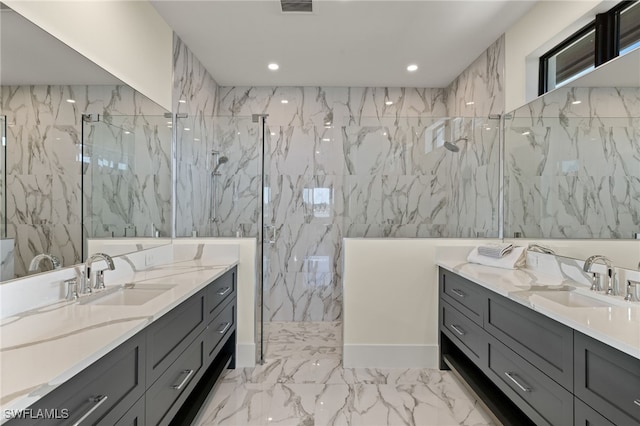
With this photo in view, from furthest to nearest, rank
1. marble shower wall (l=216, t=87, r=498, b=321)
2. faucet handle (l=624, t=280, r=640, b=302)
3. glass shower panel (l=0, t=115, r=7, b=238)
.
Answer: marble shower wall (l=216, t=87, r=498, b=321), faucet handle (l=624, t=280, r=640, b=302), glass shower panel (l=0, t=115, r=7, b=238)

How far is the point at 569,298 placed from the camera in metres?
1.88

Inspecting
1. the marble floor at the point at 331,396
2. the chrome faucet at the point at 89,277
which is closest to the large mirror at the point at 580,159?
the marble floor at the point at 331,396

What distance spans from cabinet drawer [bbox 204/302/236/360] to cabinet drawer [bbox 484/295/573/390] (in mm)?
1748

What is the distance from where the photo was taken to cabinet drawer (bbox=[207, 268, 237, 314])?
7.29 ft

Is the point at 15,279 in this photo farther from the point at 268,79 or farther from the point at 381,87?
the point at 381,87

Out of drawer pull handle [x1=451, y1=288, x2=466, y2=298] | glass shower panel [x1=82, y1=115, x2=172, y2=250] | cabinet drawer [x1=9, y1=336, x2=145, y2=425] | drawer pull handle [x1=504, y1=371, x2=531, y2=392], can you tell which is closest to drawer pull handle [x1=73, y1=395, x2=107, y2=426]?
cabinet drawer [x1=9, y1=336, x2=145, y2=425]

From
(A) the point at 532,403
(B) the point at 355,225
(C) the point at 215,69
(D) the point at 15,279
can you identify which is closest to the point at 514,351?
(A) the point at 532,403

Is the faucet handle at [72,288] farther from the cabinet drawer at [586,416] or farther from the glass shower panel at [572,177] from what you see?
the glass shower panel at [572,177]

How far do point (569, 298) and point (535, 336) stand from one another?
0.47 m

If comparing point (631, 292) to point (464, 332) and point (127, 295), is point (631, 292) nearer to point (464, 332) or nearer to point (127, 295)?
point (464, 332)

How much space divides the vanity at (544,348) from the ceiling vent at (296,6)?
7.21 feet

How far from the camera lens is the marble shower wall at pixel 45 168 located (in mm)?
1377

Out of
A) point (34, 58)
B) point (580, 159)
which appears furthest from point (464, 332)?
point (34, 58)

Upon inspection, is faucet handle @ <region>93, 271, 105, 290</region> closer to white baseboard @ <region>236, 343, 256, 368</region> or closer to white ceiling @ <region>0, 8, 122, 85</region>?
white ceiling @ <region>0, 8, 122, 85</region>
